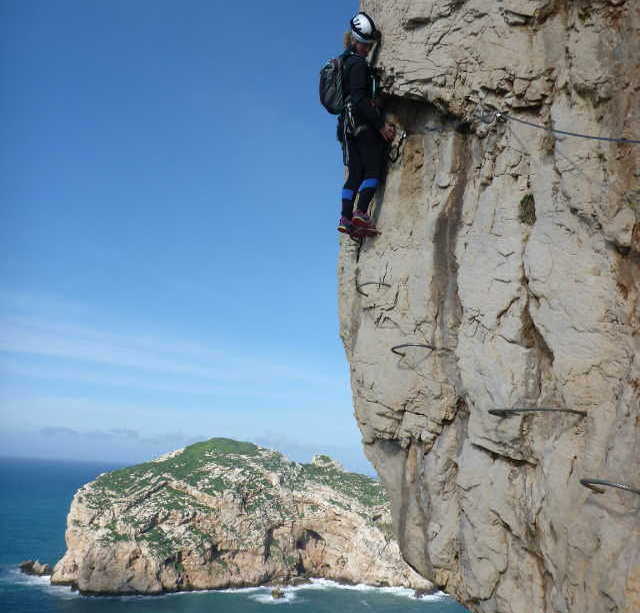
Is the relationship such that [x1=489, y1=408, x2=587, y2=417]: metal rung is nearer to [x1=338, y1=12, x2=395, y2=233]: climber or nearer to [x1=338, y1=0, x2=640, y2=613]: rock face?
[x1=338, y1=0, x2=640, y2=613]: rock face

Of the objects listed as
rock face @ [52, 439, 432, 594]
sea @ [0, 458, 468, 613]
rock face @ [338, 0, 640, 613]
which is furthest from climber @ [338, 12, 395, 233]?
rock face @ [52, 439, 432, 594]

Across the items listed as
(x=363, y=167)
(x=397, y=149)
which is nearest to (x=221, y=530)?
(x=363, y=167)

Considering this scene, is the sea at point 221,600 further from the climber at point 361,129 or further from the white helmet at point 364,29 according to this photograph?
the white helmet at point 364,29

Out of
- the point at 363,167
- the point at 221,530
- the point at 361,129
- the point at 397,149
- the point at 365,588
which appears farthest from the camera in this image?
the point at 365,588

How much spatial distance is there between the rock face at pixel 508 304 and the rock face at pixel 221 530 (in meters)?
48.6

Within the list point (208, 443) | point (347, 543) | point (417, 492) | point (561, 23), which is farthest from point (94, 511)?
point (561, 23)

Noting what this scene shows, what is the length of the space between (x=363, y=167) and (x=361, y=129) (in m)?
0.58

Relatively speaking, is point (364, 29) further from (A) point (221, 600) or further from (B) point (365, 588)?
(B) point (365, 588)

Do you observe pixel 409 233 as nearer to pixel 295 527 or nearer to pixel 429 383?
pixel 429 383

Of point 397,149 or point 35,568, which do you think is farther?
point 35,568

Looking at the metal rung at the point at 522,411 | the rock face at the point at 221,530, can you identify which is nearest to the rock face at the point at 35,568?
the rock face at the point at 221,530

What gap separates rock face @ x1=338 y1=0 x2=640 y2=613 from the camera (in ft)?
15.4

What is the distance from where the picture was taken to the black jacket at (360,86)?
23.3ft

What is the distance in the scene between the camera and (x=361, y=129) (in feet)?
24.2
